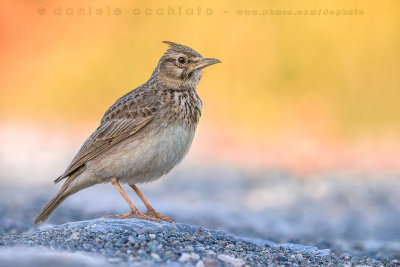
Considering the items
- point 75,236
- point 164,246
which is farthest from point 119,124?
point 164,246

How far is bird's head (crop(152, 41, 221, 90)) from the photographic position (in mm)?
8070

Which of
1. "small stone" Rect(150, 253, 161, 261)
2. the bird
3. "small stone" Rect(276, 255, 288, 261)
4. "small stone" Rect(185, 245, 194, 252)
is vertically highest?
the bird

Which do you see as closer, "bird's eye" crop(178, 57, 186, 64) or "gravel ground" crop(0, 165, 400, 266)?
"gravel ground" crop(0, 165, 400, 266)

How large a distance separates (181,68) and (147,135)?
1.08 metres

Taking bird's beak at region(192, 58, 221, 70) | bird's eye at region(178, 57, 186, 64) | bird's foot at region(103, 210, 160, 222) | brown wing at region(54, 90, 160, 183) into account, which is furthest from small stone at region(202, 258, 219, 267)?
bird's eye at region(178, 57, 186, 64)

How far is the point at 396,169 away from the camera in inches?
621

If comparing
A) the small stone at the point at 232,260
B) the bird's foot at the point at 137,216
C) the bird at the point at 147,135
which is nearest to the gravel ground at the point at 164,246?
the small stone at the point at 232,260

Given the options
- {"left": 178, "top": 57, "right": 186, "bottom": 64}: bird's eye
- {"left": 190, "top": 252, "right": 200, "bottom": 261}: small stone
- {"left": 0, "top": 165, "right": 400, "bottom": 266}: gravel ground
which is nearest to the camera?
{"left": 190, "top": 252, "right": 200, "bottom": 261}: small stone

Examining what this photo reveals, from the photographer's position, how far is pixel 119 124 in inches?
306

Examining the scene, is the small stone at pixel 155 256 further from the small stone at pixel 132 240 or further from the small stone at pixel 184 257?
the small stone at pixel 132 240

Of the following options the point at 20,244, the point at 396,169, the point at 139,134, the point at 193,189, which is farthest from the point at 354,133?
the point at 20,244

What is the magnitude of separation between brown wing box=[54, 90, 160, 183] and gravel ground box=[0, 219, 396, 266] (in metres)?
1.05

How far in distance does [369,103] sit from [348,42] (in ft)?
5.92

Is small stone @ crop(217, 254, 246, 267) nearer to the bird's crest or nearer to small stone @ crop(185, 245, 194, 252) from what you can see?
small stone @ crop(185, 245, 194, 252)
